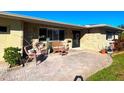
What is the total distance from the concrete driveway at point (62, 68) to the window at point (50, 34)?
2.44 feet

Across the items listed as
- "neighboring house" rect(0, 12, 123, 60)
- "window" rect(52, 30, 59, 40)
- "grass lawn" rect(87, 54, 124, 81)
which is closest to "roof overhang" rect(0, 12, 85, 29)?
"neighboring house" rect(0, 12, 123, 60)

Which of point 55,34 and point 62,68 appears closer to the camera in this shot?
point 62,68

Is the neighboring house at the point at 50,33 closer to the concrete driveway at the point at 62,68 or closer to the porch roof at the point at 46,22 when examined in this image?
the porch roof at the point at 46,22

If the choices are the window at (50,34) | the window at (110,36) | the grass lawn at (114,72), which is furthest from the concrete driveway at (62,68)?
the window at (50,34)

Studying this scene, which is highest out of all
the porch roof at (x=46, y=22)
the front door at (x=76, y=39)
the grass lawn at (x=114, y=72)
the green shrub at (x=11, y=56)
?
the porch roof at (x=46, y=22)

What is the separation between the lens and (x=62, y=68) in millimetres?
8977

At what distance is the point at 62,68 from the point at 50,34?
1.38 meters

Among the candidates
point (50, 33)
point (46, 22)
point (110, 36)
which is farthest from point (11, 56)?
point (110, 36)

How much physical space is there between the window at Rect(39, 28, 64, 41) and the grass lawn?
169 cm

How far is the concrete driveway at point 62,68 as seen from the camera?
8.50 m

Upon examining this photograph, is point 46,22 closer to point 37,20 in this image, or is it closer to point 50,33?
point 37,20
